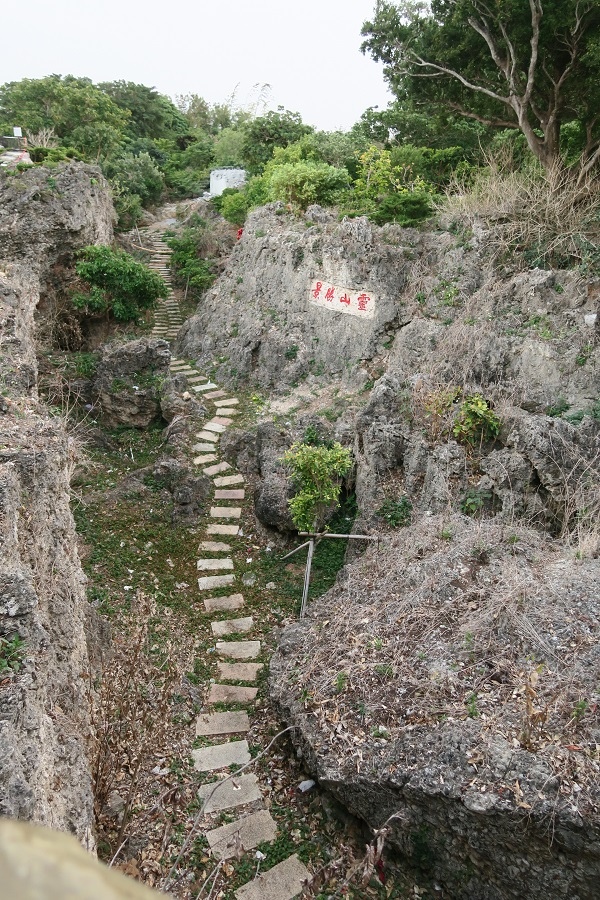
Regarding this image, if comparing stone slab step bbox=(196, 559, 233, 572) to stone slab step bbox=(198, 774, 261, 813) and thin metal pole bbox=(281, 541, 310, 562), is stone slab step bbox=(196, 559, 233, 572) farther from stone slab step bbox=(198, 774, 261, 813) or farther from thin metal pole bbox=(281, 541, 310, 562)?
stone slab step bbox=(198, 774, 261, 813)

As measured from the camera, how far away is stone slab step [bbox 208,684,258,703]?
265 inches

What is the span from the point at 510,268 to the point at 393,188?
3991mm

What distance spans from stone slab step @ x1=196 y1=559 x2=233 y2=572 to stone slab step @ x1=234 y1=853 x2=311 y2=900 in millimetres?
4177

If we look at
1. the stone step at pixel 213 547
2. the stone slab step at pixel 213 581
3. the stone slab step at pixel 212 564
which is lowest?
the stone slab step at pixel 213 581

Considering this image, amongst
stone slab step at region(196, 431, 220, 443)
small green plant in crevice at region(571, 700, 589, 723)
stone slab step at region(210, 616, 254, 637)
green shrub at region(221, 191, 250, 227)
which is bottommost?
stone slab step at region(210, 616, 254, 637)

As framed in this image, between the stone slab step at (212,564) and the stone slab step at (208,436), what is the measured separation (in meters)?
2.81

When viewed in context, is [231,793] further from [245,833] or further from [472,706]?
[472,706]

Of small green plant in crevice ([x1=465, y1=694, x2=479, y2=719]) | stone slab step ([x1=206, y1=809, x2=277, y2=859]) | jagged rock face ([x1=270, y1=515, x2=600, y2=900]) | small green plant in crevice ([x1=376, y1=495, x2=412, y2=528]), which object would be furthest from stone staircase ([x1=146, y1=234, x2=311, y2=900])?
small green plant in crevice ([x1=376, y1=495, x2=412, y2=528])

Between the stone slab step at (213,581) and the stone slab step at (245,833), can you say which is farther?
the stone slab step at (213,581)

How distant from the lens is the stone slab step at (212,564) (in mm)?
8688

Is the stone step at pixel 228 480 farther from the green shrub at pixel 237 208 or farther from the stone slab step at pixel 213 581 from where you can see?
the green shrub at pixel 237 208

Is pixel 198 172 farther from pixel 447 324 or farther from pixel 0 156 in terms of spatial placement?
pixel 447 324

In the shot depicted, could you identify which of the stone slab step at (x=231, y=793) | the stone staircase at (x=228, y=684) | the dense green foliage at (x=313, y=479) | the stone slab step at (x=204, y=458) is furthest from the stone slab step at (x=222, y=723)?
the stone slab step at (x=204, y=458)

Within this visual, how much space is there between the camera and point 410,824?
4.86m
